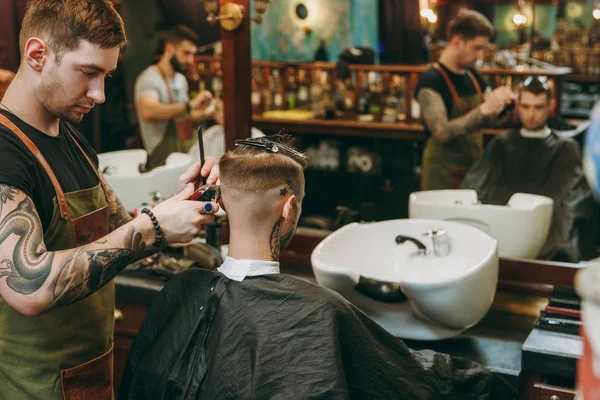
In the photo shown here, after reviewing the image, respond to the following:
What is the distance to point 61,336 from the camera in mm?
1852

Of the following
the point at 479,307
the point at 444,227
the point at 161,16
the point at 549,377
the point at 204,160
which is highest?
the point at 161,16

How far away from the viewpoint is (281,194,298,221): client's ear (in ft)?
6.06

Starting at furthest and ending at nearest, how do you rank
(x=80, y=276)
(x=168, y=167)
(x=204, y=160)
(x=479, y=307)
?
1. (x=168, y=167)
2. (x=479, y=307)
3. (x=204, y=160)
4. (x=80, y=276)

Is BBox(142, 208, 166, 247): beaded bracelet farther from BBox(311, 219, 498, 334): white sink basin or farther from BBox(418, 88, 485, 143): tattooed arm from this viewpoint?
BBox(418, 88, 485, 143): tattooed arm

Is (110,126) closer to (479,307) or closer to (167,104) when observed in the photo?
(167,104)

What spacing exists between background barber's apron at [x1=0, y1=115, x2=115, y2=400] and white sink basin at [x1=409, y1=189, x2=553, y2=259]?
53.2 inches

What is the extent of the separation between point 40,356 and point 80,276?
1.02ft

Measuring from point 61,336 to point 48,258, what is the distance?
32 centimetres

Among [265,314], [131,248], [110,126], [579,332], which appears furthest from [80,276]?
[110,126]

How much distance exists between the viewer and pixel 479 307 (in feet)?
7.52

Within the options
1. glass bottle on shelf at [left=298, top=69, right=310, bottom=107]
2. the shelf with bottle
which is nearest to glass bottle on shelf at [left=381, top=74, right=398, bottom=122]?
the shelf with bottle

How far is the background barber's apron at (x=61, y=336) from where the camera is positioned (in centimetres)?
180

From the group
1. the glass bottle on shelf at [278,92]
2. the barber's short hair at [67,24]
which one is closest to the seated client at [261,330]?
the barber's short hair at [67,24]

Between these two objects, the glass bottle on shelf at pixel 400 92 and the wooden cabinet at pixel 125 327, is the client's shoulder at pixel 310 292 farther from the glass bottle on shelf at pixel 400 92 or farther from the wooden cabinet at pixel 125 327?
the glass bottle on shelf at pixel 400 92
